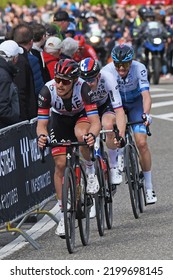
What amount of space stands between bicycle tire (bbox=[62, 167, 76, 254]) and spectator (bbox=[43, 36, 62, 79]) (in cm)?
492

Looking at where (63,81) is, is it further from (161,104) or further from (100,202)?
(161,104)

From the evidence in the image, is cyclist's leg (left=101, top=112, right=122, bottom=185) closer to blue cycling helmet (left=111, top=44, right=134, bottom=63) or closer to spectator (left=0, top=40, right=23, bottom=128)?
blue cycling helmet (left=111, top=44, right=134, bottom=63)

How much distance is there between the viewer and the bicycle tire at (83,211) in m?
11.3

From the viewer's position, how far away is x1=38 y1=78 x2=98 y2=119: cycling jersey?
11383 mm

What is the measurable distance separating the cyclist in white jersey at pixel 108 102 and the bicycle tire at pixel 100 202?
0.50 m

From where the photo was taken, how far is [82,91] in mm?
11422

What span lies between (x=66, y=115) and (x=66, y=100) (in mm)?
269

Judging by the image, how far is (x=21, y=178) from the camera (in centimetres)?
1222

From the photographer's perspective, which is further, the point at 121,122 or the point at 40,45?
the point at 40,45

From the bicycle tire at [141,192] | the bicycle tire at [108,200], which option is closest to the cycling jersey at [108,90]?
the bicycle tire at [108,200]

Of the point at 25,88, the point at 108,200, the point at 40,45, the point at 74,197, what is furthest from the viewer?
the point at 40,45

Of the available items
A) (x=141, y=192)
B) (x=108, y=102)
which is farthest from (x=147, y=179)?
(x=108, y=102)

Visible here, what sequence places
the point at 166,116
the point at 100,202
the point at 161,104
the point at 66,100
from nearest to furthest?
the point at 66,100 < the point at 100,202 < the point at 166,116 < the point at 161,104
